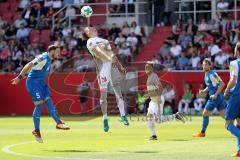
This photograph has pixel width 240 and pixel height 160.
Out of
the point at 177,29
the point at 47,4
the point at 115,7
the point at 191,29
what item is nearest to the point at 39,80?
the point at 191,29

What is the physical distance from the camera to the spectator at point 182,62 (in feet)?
124

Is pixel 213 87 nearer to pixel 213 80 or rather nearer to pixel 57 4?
pixel 213 80

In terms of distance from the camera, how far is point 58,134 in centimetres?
2402

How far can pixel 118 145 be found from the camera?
62.3 ft

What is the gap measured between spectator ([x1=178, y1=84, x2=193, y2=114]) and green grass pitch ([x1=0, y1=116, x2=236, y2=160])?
33.1 feet

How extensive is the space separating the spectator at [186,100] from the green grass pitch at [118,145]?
33.1 feet

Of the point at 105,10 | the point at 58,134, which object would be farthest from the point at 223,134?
the point at 105,10

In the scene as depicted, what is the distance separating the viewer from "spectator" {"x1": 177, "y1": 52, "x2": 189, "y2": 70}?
3778cm

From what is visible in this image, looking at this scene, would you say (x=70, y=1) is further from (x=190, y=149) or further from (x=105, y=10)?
(x=190, y=149)

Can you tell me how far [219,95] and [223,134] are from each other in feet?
4.01

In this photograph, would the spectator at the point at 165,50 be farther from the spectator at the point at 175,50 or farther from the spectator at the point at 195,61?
the spectator at the point at 195,61

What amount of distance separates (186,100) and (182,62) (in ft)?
7.66

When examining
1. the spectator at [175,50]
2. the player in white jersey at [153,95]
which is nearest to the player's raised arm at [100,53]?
the player in white jersey at [153,95]

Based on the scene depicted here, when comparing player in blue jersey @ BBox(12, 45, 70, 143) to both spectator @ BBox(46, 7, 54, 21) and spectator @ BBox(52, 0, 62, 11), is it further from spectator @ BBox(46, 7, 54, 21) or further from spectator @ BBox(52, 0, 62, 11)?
spectator @ BBox(52, 0, 62, 11)
